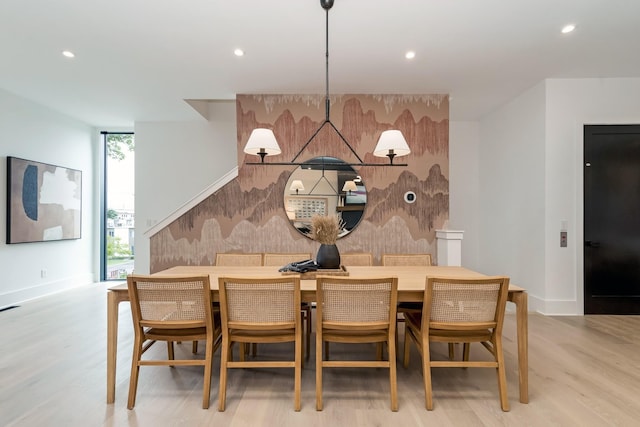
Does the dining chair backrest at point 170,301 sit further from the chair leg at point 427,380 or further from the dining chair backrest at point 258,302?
the chair leg at point 427,380

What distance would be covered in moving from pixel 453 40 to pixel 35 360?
4.52 meters

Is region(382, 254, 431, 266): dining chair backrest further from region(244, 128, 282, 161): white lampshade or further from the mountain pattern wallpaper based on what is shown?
region(244, 128, 282, 161): white lampshade

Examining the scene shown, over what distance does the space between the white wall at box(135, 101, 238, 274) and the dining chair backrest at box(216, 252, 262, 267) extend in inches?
110

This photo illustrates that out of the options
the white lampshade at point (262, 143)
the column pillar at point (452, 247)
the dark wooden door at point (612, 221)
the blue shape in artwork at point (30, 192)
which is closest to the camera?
the white lampshade at point (262, 143)

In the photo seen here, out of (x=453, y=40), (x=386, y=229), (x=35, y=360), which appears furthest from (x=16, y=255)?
(x=453, y=40)

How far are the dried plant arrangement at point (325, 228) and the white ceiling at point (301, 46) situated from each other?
1.65m

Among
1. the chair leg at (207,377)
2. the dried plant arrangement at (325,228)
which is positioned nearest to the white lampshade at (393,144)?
the dried plant arrangement at (325,228)

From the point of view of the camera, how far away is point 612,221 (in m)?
3.93

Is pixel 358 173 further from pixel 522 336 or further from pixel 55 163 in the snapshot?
pixel 55 163

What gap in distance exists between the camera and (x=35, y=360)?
2693mm

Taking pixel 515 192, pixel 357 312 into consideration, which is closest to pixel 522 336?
pixel 357 312

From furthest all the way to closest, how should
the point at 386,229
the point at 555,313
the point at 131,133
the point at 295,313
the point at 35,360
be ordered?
the point at 131,133, the point at 386,229, the point at 555,313, the point at 35,360, the point at 295,313

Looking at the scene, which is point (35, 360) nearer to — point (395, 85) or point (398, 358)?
point (398, 358)

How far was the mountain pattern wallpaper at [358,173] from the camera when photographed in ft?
14.4
